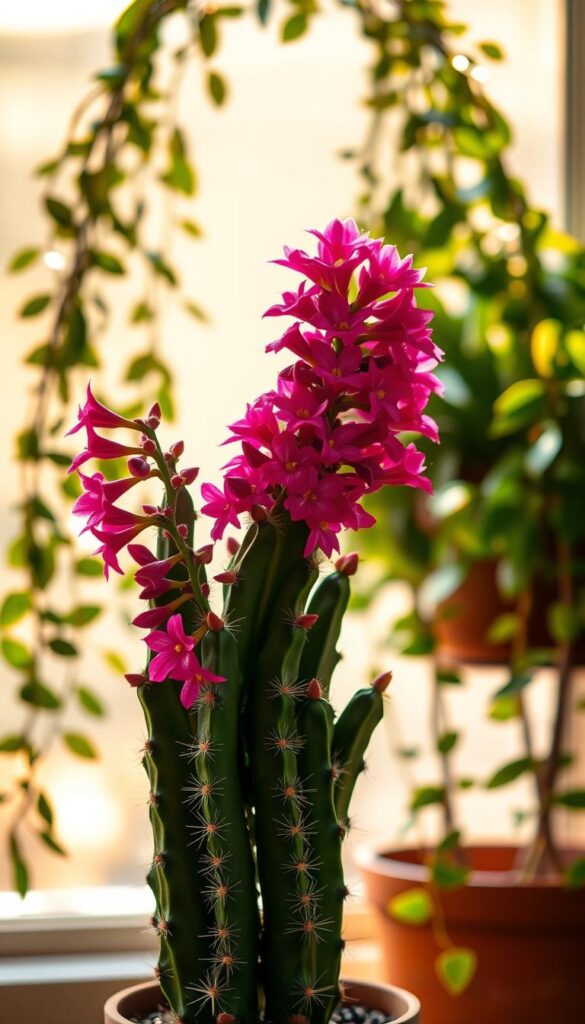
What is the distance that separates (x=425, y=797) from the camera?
47.3 inches

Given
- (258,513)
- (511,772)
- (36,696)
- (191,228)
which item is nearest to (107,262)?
(191,228)

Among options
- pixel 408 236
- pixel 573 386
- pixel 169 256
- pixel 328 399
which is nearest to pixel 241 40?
pixel 169 256

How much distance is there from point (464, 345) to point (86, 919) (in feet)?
2.52

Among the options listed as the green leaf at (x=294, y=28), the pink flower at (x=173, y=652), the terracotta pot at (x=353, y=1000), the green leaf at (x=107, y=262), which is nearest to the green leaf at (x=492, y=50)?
the green leaf at (x=294, y=28)

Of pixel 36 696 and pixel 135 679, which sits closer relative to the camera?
pixel 135 679

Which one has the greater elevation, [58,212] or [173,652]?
[58,212]

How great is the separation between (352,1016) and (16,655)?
0.45 meters

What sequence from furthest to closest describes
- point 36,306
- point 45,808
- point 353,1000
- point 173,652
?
point 36,306
point 45,808
point 353,1000
point 173,652

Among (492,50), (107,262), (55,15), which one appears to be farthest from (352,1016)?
(55,15)

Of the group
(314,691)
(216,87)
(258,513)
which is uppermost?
(216,87)

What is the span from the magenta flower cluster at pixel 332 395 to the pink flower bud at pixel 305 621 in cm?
4

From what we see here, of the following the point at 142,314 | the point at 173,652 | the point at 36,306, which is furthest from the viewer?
the point at 142,314

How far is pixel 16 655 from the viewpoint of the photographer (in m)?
1.11

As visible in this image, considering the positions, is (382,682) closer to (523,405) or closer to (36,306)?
(523,405)
